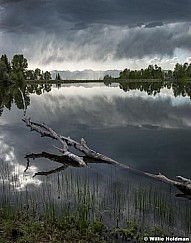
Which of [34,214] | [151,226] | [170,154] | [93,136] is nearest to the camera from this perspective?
[151,226]

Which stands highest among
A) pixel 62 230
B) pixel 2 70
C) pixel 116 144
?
pixel 2 70

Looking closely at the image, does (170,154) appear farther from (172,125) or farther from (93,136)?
(172,125)

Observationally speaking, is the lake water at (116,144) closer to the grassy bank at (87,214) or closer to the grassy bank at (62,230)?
the grassy bank at (87,214)

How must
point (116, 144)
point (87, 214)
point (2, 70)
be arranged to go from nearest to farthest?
point (87, 214), point (116, 144), point (2, 70)

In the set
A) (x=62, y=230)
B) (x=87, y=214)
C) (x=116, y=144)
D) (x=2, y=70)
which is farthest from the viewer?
(x=2, y=70)

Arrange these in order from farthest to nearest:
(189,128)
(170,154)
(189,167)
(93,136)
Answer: (189,128) < (93,136) < (170,154) < (189,167)

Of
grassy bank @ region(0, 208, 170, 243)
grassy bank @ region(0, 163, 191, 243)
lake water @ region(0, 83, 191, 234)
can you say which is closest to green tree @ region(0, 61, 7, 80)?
lake water @ region(0, 83, 191, 234)

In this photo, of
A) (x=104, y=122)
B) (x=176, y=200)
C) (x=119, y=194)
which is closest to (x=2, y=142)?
(x=104, y=122)

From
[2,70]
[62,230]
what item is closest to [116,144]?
[62,230]

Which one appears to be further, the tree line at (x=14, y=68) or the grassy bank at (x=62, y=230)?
the tree line at (x=14, y=68)

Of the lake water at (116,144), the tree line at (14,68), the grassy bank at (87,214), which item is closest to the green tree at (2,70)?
the tree line at (14,68)

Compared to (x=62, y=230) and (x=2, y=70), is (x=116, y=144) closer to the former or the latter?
(x=62, y=230)

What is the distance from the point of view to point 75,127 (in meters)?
30.0

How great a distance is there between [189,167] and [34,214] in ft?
30.7
